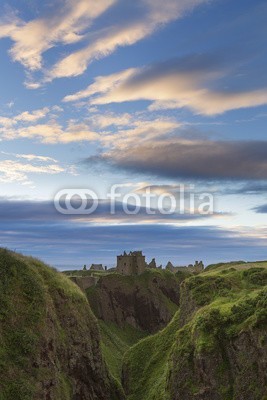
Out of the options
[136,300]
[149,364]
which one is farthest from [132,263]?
[149,364]

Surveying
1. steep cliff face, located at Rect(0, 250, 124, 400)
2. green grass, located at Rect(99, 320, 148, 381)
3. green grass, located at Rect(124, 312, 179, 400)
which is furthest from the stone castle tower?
steep cliff face, located at Rect(0, 250, 124, 400)

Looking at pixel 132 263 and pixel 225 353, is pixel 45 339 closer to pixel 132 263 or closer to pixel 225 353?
pixel 225 353

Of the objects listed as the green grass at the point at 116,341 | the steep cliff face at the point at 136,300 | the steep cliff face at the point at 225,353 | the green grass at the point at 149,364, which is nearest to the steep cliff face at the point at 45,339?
the green grass at the point at 149,364

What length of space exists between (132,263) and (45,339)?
95267mm

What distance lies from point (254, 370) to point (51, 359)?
62.0 feet

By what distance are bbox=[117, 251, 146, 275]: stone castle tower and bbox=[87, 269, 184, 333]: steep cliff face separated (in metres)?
4.10

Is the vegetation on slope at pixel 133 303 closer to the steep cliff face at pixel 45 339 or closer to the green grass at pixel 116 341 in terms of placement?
the green grass at pixel 116 341

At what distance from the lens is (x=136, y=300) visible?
125 meters

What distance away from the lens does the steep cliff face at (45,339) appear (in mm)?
38375

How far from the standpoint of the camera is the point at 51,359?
4175cm

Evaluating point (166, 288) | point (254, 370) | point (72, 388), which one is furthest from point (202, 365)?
point (166, 288)

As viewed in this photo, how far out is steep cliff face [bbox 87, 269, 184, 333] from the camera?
118938 mm

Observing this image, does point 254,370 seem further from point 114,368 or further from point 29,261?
point 114,368

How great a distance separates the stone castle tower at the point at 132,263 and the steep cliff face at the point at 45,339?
261 ft
